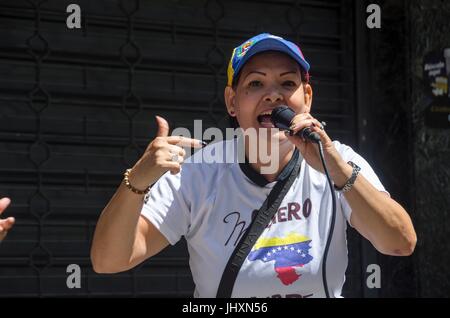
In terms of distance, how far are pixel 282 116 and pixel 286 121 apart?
3cm

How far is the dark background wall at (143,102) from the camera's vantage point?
15.7 feet

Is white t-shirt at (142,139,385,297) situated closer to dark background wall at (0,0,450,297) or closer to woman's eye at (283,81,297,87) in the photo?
woman's eye at (283,81,297,87)

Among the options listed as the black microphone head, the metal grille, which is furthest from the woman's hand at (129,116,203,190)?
the metal grille

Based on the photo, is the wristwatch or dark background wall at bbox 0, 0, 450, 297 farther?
dark background wall at bbox 0, 0, 450, 297

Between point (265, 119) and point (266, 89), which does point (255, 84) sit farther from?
point (265, 119)

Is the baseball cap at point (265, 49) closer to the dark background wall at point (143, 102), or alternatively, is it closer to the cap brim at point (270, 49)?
the cap brim at point (270, 49)

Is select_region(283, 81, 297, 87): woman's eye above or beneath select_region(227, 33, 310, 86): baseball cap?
beneath

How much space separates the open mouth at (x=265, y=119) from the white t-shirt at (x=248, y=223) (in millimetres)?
244

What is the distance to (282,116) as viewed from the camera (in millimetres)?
2785

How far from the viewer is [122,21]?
5023 mm

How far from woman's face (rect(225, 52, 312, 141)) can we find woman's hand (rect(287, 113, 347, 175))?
0.68 ft

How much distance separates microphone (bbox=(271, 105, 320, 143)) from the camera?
8.86 feet

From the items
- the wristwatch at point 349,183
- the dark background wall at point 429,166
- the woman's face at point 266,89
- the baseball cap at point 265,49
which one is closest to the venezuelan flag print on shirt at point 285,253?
the wristwatch at point 349,183
